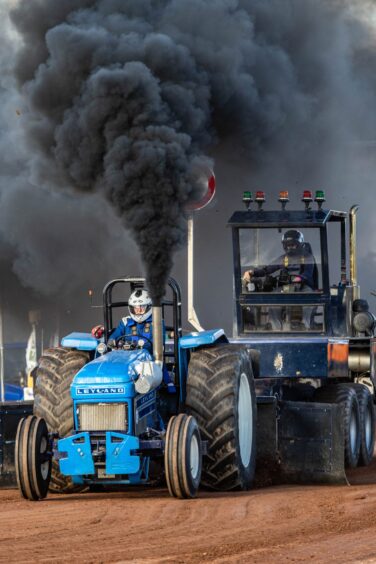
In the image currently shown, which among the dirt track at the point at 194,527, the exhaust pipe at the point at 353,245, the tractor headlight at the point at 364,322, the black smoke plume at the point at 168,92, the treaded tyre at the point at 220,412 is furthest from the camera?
the exhaust pipe at the point at 353,245

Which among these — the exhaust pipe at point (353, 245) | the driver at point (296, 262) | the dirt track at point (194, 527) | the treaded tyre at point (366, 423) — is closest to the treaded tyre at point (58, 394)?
the dirt track at point (194, 527)

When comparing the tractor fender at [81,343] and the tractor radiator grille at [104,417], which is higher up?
the tractor fender at [81,343]

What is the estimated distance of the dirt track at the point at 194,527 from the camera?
811 centimetres

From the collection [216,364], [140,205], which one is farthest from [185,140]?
[216,364]

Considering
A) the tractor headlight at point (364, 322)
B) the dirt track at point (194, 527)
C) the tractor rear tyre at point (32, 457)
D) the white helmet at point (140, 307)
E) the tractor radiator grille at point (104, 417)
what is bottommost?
the dirt track at point (194, 527)

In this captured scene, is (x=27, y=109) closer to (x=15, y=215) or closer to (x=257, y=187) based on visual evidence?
(x=257, y=187)

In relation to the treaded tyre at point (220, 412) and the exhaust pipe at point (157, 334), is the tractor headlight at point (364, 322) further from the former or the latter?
the exhaust pipe at point (157, 334)

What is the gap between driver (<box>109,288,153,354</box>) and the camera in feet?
39.7

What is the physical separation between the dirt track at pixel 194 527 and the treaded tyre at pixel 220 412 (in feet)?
0.70

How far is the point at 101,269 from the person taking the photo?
104 feet

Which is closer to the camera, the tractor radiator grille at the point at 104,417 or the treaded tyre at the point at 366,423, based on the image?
the tractor radiator grille at the point at 104,417

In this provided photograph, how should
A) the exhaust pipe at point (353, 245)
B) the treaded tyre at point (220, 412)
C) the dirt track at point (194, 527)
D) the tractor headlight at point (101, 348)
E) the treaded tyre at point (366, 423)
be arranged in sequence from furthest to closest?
the exhaust pipe at point (353, 245) < the treaded tyre at point (366, 423) < the tractor headlight at point (101, 348) < the treaded tyre at point (220, 412) < the dirt track at point (194, 527)

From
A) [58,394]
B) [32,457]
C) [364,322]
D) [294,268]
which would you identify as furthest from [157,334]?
[364,322]

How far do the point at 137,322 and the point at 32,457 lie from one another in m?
1.98
